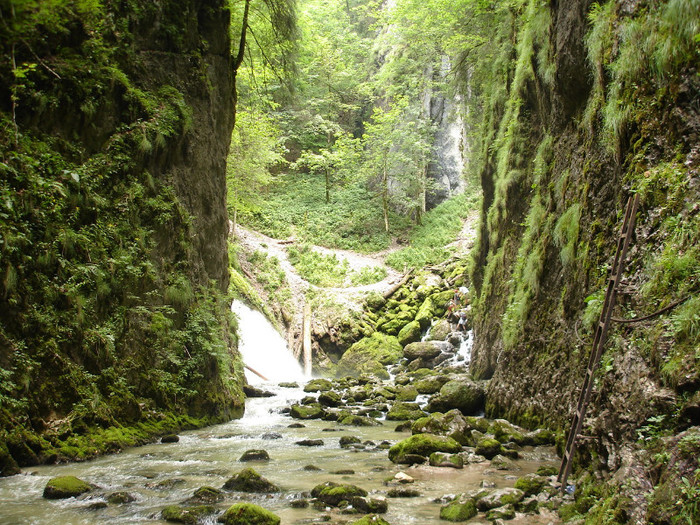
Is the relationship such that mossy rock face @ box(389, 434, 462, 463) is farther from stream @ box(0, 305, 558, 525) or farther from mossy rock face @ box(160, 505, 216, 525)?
mossy rock face @ box(160, 505, 216, 525)

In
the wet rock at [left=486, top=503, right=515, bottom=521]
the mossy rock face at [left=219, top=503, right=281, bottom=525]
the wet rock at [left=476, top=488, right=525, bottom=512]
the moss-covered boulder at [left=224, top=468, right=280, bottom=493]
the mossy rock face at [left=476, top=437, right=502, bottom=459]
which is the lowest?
the mossy rock face at [left=476, top=437, right=502, bottom=459]

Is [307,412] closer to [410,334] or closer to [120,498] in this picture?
[120,498]

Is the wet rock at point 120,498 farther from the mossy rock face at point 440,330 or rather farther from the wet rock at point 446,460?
the mossy rock face at point 440,330

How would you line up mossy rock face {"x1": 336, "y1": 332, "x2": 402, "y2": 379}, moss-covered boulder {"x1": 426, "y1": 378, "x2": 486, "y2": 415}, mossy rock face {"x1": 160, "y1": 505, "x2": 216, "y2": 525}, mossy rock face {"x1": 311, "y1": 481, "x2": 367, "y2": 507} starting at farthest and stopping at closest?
mossy rock face {"x1": 336, "y1": 332, "x2": 402, "y2": 379}
moss-covered boulder {"x1": 426, "y1": 378, "x2": 486, "y2": 415}
mossy rock face {"x1": 311, "y1": 481, "x2": 367, "y2": 507}
mossy rock face {"x1": 160, "y1": 505, "x2": 216, "y2": 525}

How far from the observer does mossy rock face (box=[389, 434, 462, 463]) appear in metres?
8.07

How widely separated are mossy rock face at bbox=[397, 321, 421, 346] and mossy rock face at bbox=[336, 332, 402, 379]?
0.27m

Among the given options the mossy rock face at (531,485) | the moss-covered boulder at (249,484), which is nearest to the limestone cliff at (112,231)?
the moss-covered boulder at (249,484)

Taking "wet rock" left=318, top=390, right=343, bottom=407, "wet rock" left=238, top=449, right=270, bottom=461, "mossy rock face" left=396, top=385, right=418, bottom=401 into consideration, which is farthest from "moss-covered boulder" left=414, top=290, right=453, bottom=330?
"wet rock" left=238, top=449, right=270, bottom=461

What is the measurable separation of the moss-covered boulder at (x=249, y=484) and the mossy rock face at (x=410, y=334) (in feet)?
47.7

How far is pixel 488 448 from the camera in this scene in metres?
8.09

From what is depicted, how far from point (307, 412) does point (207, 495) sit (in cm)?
640

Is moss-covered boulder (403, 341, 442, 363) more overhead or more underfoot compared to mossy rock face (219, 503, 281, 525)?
more underfoot

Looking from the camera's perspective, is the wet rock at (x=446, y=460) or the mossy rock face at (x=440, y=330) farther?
the mossy rock face at (x=440, y=330)

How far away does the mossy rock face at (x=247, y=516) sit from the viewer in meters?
5.01
